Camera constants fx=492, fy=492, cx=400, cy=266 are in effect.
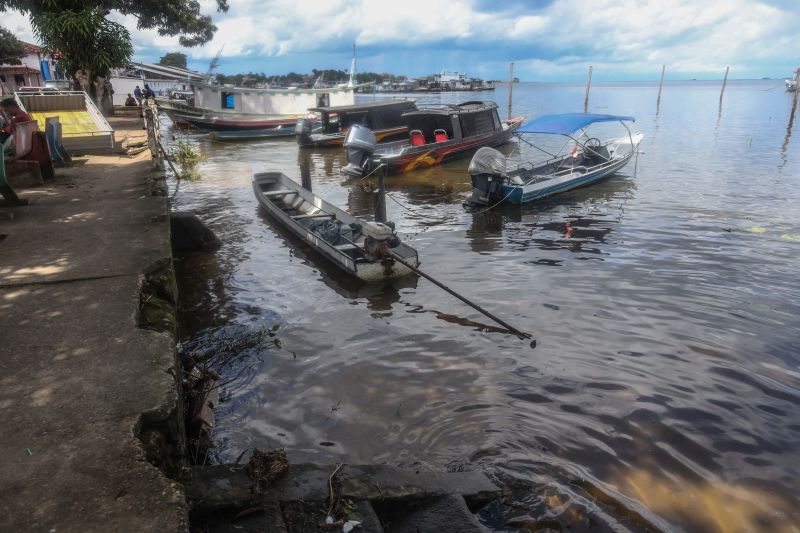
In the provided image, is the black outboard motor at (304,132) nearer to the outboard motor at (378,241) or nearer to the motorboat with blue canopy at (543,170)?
the motorboat with blue canopy at (543,170)

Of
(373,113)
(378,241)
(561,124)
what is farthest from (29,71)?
(378,241)

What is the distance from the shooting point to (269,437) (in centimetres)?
456

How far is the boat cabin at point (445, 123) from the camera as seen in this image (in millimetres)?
18500

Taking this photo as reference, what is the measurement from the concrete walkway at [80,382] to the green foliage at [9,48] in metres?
38.5

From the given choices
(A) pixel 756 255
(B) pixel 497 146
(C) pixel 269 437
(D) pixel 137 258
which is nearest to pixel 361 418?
Answer: (C) pixel 269 437

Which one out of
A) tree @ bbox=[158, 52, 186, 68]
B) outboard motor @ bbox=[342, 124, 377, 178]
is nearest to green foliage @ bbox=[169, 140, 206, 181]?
outboard motor @ bbox=[342, 124, 377, 178]

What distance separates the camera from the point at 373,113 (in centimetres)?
2238

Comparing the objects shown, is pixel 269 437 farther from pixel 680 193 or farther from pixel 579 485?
pixel 680 193

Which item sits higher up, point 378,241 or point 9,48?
point 9,48

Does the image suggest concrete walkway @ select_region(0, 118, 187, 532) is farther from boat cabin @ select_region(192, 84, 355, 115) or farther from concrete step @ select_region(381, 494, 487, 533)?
boat cabin @ select_region(192, 84, 355, 115)

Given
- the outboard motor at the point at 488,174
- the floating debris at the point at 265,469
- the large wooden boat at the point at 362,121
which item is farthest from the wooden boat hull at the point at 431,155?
the floating debris at the point at 265,469

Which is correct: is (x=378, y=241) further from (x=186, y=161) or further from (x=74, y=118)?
(x=186, y=161)

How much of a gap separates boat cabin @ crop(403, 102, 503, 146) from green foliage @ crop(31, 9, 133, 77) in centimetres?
1309

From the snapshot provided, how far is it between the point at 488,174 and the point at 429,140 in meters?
7.32
